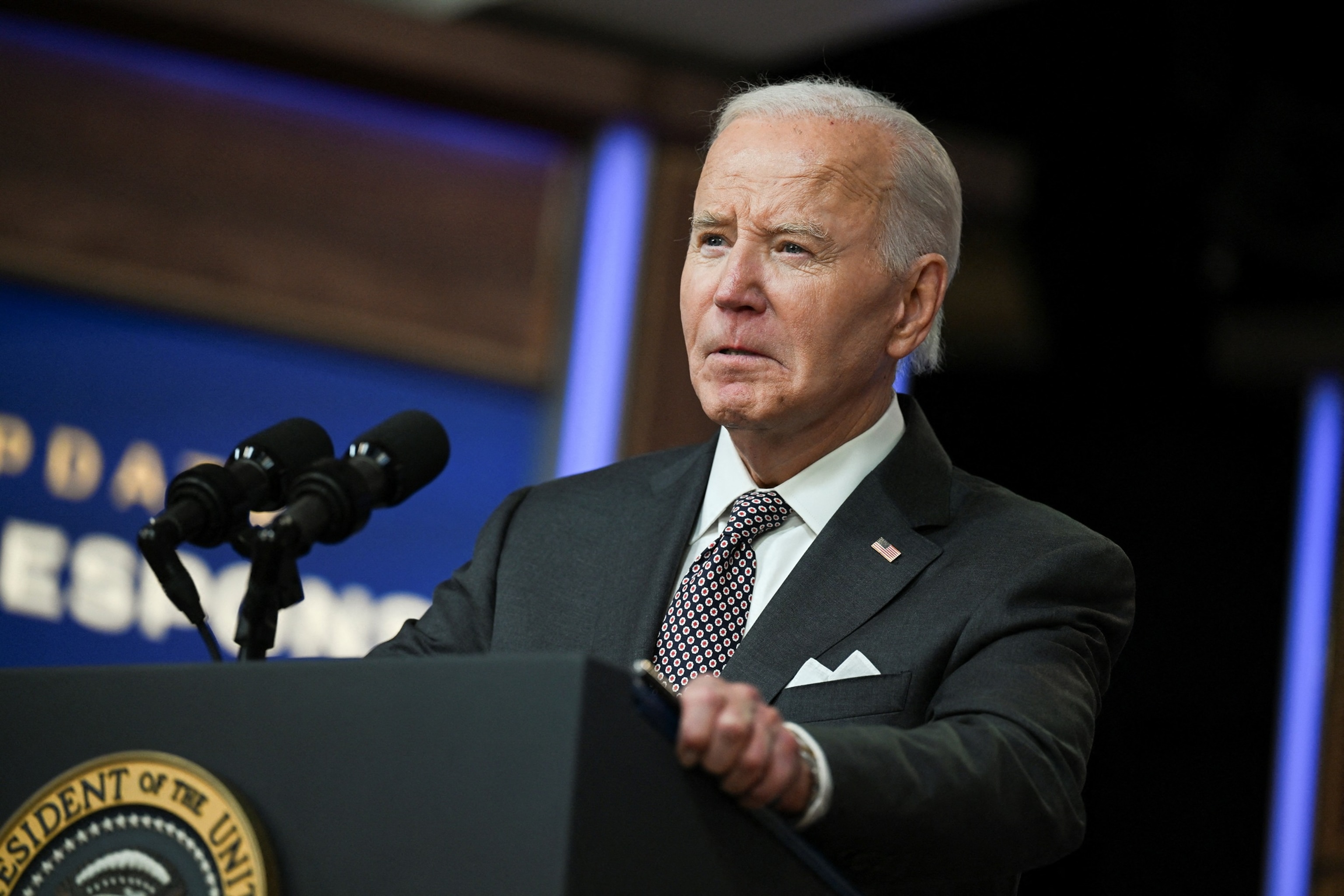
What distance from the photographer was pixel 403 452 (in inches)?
60.6

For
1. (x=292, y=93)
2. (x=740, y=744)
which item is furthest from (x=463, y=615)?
(x=292, y=93)

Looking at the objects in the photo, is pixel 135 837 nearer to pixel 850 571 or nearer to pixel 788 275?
pixel 850 571

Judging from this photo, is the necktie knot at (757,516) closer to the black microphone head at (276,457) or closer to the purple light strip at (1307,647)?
the black microphone head at (276,457)

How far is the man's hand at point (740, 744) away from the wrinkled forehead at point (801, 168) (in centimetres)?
90

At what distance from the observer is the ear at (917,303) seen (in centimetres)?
198

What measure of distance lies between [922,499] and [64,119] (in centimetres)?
291

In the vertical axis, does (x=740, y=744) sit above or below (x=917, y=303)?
below

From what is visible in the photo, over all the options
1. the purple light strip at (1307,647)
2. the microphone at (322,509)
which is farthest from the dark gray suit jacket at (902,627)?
the purple light strip at (1307,647)

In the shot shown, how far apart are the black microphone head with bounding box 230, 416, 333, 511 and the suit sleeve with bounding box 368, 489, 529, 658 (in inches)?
14.4

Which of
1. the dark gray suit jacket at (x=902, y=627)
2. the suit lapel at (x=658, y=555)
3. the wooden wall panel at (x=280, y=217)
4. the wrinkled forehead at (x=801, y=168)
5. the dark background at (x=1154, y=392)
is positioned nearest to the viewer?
the dark gray suit jacket at (x=902, y=627)

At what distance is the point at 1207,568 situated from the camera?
462cm

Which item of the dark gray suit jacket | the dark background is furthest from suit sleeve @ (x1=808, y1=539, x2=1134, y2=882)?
the dark background

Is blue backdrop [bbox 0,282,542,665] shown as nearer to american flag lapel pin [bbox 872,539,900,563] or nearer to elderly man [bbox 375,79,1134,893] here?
elderly man [bbox 375,79,1134,893]

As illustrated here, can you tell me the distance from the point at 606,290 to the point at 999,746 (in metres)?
3.06
